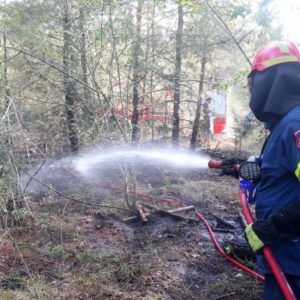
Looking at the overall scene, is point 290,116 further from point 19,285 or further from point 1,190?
point 1,190

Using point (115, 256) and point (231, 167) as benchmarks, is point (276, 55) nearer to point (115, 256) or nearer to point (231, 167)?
point (231, 167)

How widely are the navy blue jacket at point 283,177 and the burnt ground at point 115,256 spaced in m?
2.03

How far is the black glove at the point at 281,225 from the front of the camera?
2.04m

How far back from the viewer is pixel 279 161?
2.10m

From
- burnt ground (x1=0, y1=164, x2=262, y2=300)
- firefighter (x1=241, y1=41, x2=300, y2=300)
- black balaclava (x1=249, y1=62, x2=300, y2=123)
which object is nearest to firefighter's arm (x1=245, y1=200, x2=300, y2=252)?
firefighter (x1=241, y1=41, x2=300, y2=300)

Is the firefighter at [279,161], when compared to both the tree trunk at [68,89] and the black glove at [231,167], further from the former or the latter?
the tree trunk at [68,89]

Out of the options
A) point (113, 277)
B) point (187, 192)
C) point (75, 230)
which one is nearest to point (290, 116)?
point (113, 277)

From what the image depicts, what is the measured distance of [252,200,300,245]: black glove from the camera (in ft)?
6.71

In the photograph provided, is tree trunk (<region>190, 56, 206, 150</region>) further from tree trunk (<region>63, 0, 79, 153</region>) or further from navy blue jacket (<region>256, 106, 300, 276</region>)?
navy blue jacket (<region>256, 106, 300, 276</region>)

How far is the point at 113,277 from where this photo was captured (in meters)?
4.22

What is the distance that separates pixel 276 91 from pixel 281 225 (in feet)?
2.67

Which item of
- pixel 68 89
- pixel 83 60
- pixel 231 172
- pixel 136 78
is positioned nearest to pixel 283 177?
pixel 231 172

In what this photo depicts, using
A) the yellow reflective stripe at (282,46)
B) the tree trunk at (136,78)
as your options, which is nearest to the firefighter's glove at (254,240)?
the yellow reflective stripe at (282,46)

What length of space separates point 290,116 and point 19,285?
3.51 metres
